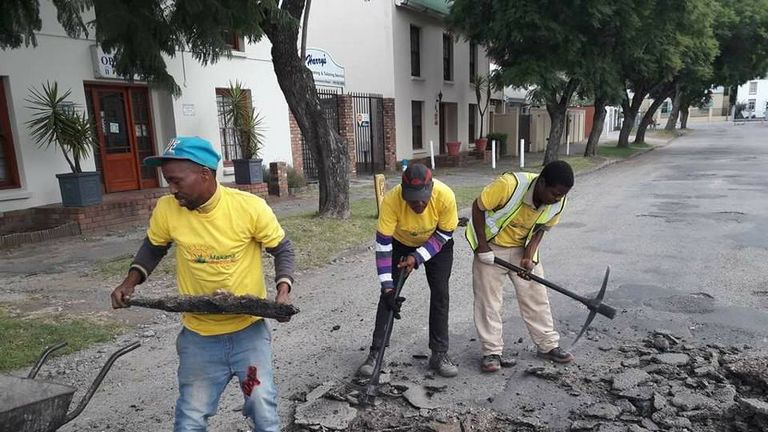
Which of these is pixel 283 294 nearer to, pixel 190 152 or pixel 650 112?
pixel 190 152

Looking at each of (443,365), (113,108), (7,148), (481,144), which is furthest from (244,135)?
(481,144)

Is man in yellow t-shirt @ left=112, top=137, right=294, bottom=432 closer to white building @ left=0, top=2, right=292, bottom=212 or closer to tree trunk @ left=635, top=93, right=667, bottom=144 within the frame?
white building @ left=0, top=2, right=292, bottom=212

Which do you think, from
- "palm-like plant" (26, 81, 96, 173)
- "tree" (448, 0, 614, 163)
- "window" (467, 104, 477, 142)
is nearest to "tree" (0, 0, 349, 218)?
"palm-like plant" (26, 81, 96, 173)

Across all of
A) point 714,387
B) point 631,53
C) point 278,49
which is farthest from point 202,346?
point 631,53

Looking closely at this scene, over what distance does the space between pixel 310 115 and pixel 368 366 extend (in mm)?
5876

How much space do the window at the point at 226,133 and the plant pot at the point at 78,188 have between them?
3773 millimetres

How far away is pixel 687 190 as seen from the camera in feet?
43.3

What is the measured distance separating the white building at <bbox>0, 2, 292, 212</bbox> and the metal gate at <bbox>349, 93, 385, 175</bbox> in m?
3.76

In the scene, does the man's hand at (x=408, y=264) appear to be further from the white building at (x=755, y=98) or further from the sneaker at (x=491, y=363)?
the white building at (x=755, y=98)

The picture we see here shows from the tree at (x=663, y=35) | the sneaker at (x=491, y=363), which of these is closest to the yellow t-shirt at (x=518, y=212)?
the sneaker at (x=491, y=363)

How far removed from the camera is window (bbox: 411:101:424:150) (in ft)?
66.5

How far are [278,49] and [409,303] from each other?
488cm

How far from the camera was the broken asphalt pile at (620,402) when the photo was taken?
314cm

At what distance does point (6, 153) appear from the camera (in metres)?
9.02
